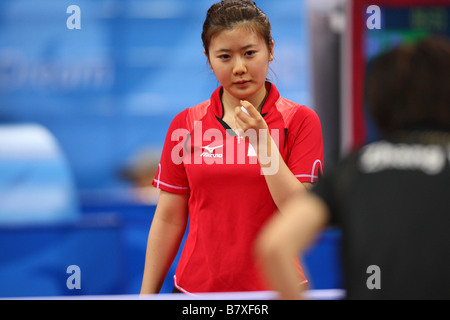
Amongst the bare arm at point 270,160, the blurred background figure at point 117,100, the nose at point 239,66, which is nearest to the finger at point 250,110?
the bare arm at point 270,160

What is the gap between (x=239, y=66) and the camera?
1.92m

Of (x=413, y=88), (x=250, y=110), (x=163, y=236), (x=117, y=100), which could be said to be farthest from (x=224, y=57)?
(x=117, y=100)

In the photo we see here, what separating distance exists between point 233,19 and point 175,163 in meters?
0.50

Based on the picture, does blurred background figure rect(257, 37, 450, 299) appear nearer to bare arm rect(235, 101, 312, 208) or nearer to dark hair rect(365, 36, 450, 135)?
dark hair rect(365, 36, 450, 135)

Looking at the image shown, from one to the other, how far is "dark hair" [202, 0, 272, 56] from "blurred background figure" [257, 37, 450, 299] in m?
0.79

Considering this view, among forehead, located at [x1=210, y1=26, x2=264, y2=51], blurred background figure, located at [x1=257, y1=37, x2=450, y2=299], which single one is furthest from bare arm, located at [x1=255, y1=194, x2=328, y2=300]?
forehead, located at [x1=210, y1=26, x2=264, y2=51]

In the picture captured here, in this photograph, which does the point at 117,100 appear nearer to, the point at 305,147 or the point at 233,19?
the point at 233,19

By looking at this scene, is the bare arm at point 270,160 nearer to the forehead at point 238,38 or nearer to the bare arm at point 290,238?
the forehead at point 238,38

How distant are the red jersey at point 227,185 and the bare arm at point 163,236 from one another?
5 centimetres

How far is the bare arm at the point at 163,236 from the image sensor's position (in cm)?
206

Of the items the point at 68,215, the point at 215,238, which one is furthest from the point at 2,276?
the point at 215,238

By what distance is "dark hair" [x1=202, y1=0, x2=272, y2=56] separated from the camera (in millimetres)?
1955
